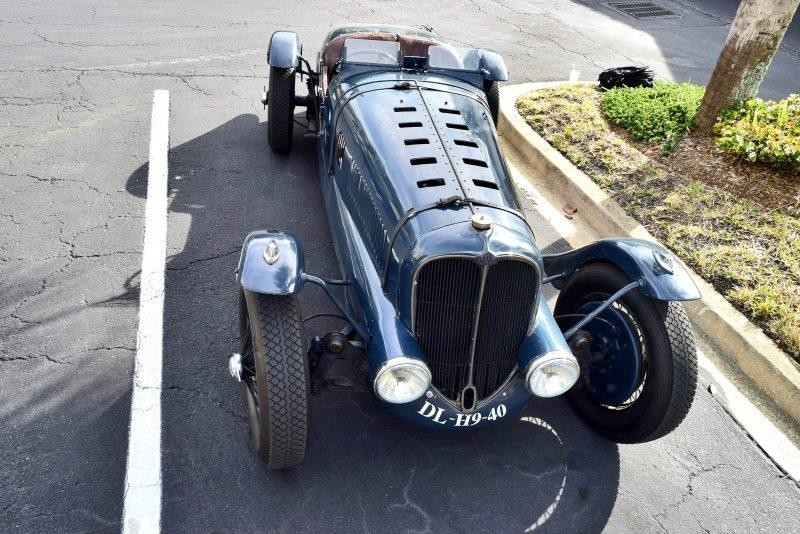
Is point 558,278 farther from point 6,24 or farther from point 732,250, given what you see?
point 6,24

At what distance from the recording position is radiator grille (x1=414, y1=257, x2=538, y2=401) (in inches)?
121

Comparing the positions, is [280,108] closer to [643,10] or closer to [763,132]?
[763,132]

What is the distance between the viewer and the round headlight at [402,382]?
299 centimetres

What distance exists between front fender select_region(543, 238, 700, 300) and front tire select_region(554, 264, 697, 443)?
77 mm

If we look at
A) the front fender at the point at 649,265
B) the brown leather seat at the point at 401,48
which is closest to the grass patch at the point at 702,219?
the front fender at the point at 649,265

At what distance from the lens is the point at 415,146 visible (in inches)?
152

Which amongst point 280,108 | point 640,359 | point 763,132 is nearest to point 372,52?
point 280,108

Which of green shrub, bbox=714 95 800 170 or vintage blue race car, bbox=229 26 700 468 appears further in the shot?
green shrub, bbox=714 95 800 170

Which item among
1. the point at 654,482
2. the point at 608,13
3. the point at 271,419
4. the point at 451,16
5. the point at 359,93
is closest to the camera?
the point at 271,419

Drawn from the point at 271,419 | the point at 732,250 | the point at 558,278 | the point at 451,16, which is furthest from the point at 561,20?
the point at 271,419

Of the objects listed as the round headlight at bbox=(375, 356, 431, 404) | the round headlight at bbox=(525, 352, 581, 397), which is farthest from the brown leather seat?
the round headlight at bbox=(525, 352, 581, 397)

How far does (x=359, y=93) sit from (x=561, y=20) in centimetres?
789

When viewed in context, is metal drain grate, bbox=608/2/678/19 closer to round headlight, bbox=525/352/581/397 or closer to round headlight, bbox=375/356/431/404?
round headlight, bbox=525/352/581/397

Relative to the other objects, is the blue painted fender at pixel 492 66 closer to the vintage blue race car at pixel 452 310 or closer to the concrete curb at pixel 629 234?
the concrete curb at pixel 629 234
